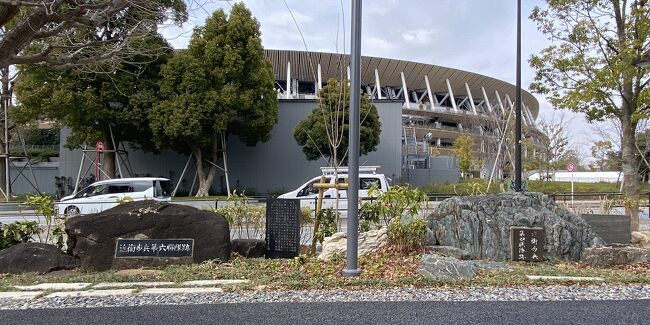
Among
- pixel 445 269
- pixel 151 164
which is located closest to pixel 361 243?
pixel 445 269

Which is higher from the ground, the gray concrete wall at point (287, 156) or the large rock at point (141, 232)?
the gray concrete wall at point (287, 156)

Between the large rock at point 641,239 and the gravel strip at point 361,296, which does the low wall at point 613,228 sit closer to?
the large rock at point 641,239

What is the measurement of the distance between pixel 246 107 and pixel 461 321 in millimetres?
21016

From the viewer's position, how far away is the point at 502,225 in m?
7.77

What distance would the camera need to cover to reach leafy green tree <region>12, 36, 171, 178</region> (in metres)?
23.0

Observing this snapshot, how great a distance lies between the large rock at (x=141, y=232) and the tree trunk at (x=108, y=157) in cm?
2050

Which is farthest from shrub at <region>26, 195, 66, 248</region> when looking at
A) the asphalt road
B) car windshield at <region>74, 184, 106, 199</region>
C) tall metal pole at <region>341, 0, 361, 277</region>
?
car windshield at <region>74, 184, 106, 199</region>

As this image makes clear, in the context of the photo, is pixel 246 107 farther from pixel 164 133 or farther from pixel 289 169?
pixel 289 169

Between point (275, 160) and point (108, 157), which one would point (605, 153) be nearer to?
point (275, 160)

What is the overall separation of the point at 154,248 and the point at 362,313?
400cm

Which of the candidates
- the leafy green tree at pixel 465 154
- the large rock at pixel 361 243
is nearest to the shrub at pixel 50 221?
the large rock at pixel 361 243

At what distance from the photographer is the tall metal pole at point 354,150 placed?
6.36 meters

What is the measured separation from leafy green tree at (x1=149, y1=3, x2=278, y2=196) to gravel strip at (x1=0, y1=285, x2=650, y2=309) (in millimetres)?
18779

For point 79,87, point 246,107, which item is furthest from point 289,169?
point 79,87
